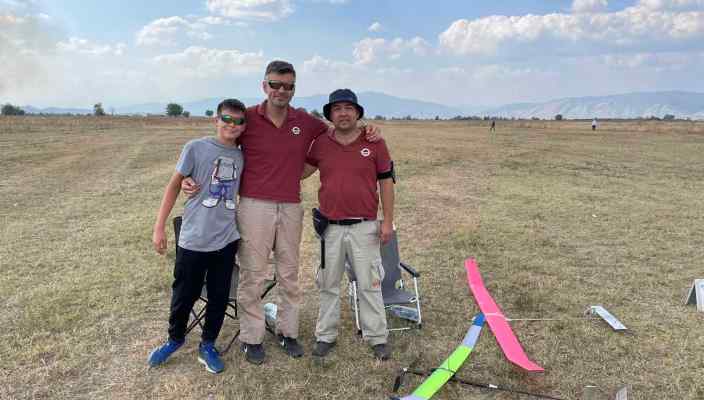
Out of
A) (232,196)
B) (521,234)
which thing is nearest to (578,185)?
(521,234)

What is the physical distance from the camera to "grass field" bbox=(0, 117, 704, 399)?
3588mm

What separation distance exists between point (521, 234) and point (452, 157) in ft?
40.4

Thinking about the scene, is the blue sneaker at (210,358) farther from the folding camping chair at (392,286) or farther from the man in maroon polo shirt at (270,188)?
the folding camping chair at (392,286)

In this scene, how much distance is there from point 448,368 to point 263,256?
1.73 meters

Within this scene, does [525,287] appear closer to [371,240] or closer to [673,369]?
[673,369]

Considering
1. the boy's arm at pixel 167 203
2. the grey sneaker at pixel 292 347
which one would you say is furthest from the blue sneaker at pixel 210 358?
the boy's arm at pixel 167 203

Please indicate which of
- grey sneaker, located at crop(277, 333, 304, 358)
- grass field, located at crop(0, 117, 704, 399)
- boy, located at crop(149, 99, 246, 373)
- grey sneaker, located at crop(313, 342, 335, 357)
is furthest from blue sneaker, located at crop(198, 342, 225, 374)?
grey sneaker, located at crop(313, 342, 335, 357)

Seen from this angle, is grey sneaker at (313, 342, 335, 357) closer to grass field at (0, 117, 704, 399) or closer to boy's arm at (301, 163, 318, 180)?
grass field at (0, 117, 704, 399)

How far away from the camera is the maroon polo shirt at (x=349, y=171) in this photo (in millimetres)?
3461

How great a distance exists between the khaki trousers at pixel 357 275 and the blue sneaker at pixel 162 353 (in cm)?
119

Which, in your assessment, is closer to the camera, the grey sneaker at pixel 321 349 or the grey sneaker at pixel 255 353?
the grey sneaker at pixel 255 353

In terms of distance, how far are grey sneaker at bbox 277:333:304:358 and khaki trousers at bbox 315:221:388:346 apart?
190 millimetres

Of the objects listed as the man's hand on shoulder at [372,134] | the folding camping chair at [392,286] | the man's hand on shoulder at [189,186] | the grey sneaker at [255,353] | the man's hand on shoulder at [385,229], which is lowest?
the grey sneaker at [255,353]

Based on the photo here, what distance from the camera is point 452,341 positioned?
428 cm
